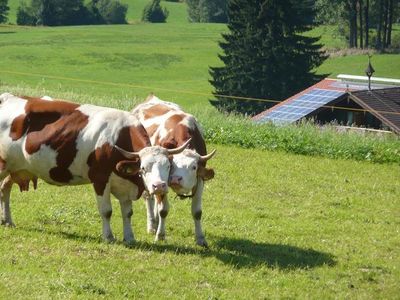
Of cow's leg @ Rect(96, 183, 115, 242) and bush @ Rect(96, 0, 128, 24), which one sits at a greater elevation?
cow's leg @ Rect(96, 183, 115, 242)

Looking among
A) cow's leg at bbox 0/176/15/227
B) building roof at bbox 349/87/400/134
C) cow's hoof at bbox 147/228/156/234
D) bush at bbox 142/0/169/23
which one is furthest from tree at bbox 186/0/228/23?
cow's leg at bbox 0/176/15/227

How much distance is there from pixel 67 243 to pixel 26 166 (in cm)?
152

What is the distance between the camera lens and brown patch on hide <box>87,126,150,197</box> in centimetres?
1250

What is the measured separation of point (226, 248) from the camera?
12875mm

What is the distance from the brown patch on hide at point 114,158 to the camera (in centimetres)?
1250

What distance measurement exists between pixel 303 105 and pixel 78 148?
37.6 m

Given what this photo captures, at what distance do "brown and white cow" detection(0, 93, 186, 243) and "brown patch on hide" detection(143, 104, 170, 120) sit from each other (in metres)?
1.10

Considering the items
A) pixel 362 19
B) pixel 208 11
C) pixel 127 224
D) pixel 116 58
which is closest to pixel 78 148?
pixel 127 224

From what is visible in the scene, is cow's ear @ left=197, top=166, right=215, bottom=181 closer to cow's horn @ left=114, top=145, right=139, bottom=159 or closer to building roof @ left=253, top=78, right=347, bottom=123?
cow's horn @ left=114, top=145, right=139, bottom=159

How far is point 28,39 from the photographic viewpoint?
312 ft

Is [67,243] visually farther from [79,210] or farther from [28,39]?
[28,39]

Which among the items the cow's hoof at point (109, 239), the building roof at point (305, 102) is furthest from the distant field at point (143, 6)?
the cow's hoof at point (109, 239)

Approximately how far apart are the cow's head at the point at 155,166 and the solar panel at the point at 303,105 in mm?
33913

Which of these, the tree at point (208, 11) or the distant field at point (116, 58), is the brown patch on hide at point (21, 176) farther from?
the tree at point (208, 11)
